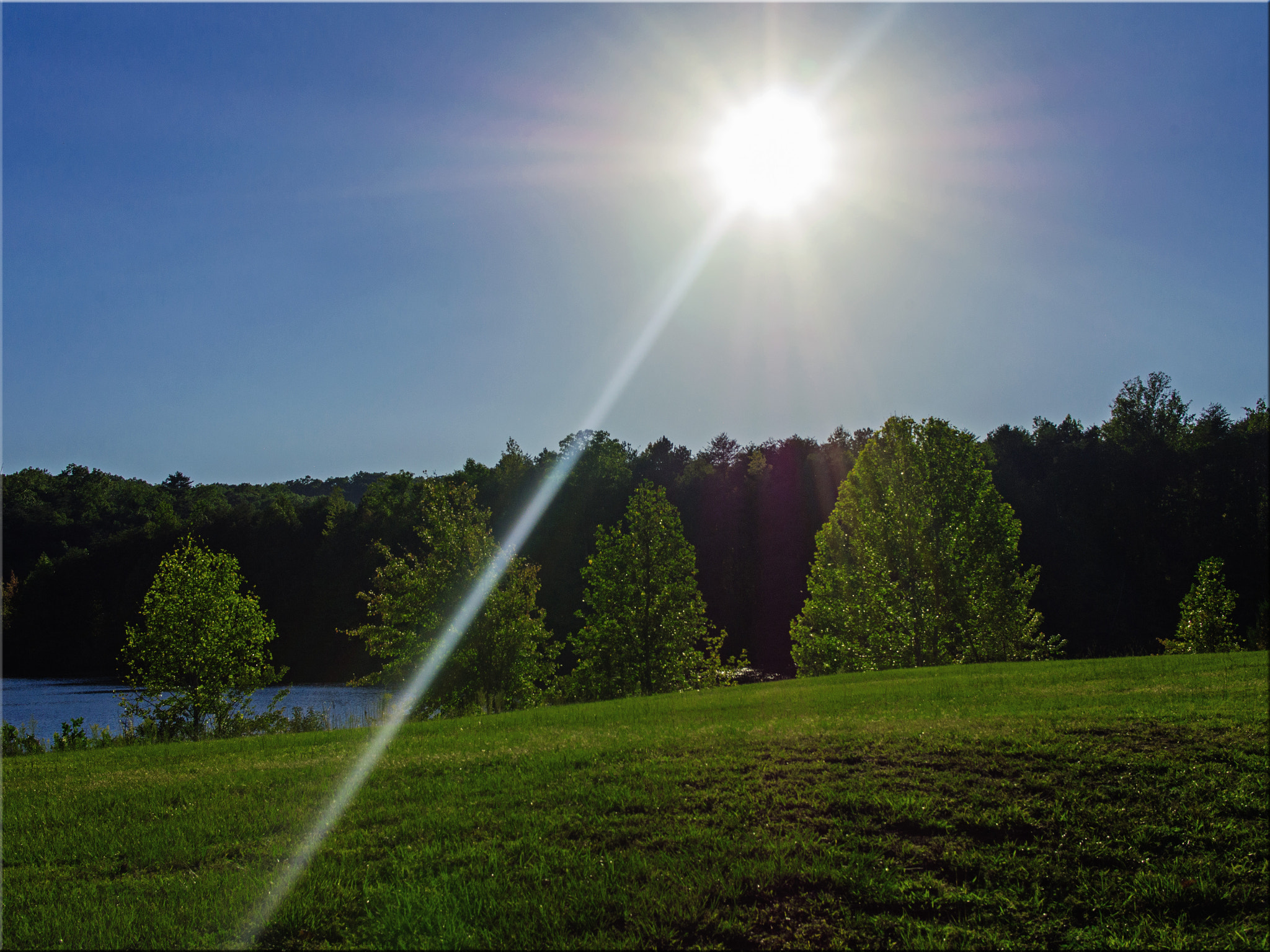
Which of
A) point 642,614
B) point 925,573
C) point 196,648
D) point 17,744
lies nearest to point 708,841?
point 17,744

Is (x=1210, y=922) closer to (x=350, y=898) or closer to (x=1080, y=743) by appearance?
(x=1080, y=743)

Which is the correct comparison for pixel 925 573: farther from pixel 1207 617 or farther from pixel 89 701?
pixel 89 701

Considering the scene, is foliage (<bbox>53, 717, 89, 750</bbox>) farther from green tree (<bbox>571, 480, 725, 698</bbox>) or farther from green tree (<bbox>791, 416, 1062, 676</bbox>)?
green tree (<bbox>791, 416, 1062, 676</bbox>)

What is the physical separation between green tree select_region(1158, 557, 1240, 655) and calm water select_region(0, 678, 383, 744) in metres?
30.6

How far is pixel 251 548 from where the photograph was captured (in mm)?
92062

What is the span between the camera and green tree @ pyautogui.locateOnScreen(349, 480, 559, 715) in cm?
2739

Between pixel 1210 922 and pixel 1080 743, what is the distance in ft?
10.1

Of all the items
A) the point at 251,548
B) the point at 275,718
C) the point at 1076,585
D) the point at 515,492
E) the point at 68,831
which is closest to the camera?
Answer: the point at 68,831

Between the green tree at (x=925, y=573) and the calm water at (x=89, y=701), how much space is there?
61.0 ft

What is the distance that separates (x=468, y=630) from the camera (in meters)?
27.8

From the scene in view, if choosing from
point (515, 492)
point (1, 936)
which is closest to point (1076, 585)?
point (515, 492)

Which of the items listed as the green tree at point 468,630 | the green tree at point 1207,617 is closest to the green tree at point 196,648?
the green tree at point 468,630

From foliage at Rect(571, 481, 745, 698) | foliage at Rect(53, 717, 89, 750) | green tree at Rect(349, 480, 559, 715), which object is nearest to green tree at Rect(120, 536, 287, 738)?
green tree at Rect(349, 480, 559, 715)

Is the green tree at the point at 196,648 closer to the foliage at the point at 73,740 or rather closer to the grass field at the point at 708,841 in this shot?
the foliage at the point at 73,740
